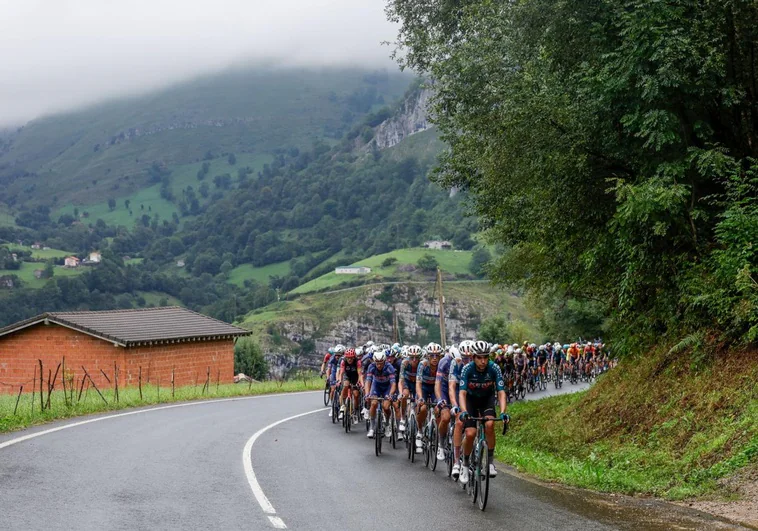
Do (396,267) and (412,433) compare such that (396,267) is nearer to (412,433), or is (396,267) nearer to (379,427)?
(379,427)

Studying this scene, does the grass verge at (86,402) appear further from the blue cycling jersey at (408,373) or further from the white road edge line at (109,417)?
the blue cycling jersey at (408,373)

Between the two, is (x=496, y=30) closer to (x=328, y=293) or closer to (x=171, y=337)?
(x=171, y=337)

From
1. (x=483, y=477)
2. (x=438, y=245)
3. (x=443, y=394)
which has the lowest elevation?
(x=483, y=477)

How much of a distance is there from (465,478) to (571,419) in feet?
21.5

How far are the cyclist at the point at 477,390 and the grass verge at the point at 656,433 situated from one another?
1780 millimetres

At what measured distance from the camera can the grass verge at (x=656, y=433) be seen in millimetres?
10273

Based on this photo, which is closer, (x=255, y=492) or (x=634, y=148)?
(x=255, y=492)

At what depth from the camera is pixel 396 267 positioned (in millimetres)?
168125

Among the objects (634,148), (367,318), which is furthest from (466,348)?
(367,318)

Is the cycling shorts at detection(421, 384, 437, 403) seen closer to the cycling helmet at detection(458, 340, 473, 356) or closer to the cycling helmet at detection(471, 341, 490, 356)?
the cycling helmet at detection(458, 340, 473, 356)

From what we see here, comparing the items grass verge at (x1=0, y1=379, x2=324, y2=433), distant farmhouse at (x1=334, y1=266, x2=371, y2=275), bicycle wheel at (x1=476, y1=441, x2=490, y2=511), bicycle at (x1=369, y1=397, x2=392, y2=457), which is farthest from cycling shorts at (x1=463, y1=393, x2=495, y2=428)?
distant farmhouse at (x1=334, y1=266, x2=371, y2=275)

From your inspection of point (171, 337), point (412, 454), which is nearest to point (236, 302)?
point (171, 337)

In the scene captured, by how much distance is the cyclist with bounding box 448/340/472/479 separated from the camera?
10.5m

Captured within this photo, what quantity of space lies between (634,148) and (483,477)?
808cm
